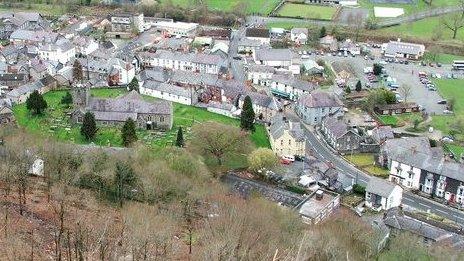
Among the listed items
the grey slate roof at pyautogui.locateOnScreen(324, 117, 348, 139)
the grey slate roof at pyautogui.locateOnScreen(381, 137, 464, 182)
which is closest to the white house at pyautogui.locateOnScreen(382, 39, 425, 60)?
the grey slate roof at pyautogui.locateOnScreen(324, 117, 348, 139)

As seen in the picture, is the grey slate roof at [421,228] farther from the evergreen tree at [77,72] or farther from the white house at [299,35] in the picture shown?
the white house at [299,35]

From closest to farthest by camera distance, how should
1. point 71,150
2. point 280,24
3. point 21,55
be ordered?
point 71,150, point 21,55, point 280,24

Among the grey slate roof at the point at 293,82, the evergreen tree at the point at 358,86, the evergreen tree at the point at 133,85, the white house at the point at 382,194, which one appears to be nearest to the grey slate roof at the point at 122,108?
the evergreen tree at the point at 133,85

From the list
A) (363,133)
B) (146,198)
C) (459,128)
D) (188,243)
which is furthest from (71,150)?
(459,128)

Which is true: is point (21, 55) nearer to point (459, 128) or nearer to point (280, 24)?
point (280, 24)

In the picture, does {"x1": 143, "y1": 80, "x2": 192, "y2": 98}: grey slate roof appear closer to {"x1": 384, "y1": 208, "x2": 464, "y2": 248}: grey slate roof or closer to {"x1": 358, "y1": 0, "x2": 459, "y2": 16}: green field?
{"x1": 384, "y1": 208, "x2": 464, "y2": 248}: grey slate roof

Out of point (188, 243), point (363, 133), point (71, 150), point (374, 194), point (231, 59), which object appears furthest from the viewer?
point (231, 59)
